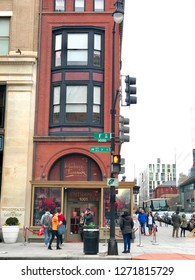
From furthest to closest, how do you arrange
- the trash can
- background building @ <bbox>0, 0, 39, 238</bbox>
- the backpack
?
background building @ <bbox>0, 0, 39, 238</bbox> < the backpack < the trash can

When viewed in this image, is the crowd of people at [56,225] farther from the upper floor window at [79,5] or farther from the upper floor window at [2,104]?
the upper floor window at [79,5]

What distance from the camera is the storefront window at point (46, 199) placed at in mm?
23219

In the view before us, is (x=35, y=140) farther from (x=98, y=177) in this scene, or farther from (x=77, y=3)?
(x=77, y=3)

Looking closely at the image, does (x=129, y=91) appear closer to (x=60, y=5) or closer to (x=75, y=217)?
(x=75, y=217)

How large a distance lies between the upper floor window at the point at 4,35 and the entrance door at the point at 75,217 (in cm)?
1077

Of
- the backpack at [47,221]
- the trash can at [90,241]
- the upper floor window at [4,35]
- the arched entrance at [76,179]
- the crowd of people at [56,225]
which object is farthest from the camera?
the upper floor window at [4,35]

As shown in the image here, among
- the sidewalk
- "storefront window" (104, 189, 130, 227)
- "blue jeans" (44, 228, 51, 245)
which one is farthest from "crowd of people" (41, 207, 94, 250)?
"storefront window" (104, 189, 130, 227)

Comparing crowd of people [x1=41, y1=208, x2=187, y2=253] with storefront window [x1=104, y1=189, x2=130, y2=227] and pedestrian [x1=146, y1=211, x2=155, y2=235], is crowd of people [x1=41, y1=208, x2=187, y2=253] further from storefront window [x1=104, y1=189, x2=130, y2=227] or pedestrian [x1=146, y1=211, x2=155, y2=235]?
pedestrian [x1=146, y1=211, x2=155, y2=235]

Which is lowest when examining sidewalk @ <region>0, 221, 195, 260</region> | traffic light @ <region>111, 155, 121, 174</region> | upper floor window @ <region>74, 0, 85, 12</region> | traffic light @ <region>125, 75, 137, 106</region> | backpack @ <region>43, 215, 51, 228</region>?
sidewalk @ <region>0, 221, 195, 260</region>

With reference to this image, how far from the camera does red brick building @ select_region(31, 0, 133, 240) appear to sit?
23359 mm

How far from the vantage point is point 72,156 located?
24.2 metres

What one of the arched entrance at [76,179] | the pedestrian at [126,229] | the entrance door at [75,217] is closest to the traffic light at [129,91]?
the pedestrian at [126,229]

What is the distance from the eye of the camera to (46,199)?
23281 millimetres

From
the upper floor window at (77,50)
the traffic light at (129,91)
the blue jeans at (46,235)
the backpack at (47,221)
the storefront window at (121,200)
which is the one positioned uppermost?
the upper floor window at (77,50)
